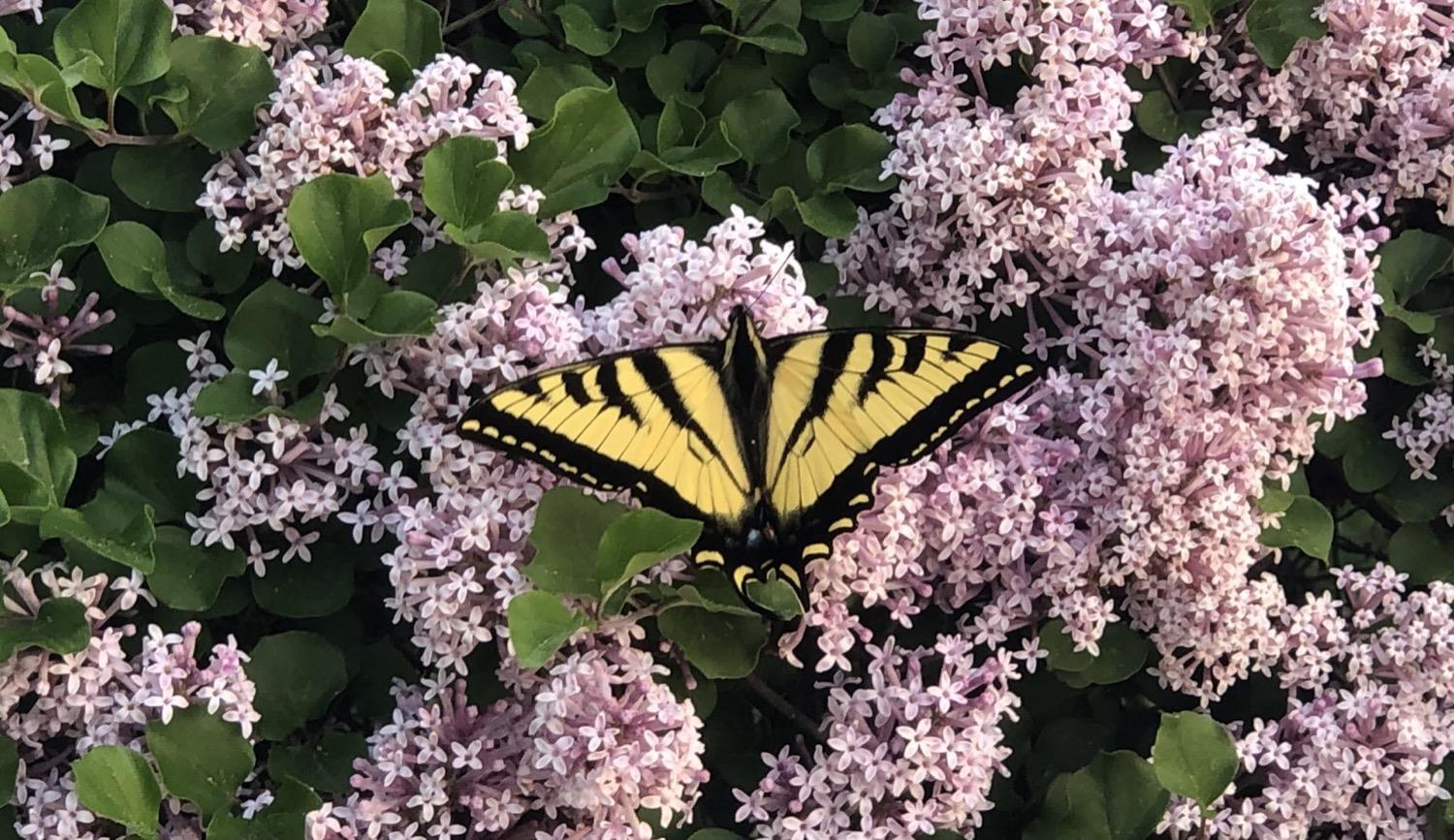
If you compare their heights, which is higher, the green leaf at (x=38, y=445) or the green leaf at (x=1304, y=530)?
the green leaf at (x=1304, y=530)

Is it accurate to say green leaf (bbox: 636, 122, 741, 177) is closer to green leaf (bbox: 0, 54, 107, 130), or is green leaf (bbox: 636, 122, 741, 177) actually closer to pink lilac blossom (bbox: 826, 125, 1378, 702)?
pink lilac blossom (bbox: 826, 125, 1378, 702)

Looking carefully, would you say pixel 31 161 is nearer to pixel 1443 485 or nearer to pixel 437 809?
pixel 437 809

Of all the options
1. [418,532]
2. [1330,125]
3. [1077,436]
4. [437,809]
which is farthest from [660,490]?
[1330,125]

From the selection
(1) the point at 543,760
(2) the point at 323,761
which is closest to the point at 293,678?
(2) the point at 323,761

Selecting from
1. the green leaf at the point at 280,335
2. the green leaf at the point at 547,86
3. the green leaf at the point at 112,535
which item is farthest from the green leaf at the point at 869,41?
the green leaf at the point at 112,535

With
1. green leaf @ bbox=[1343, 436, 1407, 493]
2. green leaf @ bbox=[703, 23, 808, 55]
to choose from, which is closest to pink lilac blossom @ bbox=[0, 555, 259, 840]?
green leaf @ bbox=[703, 23, 808, 55]

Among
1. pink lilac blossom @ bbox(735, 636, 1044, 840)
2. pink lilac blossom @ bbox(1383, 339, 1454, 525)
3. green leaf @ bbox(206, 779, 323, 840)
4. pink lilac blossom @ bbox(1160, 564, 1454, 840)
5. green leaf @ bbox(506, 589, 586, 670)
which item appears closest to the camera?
green leaf @ bbox(506, 589, 586, 670)

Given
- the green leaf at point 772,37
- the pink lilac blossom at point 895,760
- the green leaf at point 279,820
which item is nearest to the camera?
the green leaf at point 279,820

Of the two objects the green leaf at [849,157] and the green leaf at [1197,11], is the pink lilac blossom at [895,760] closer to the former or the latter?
the green leaf at [849,157]
